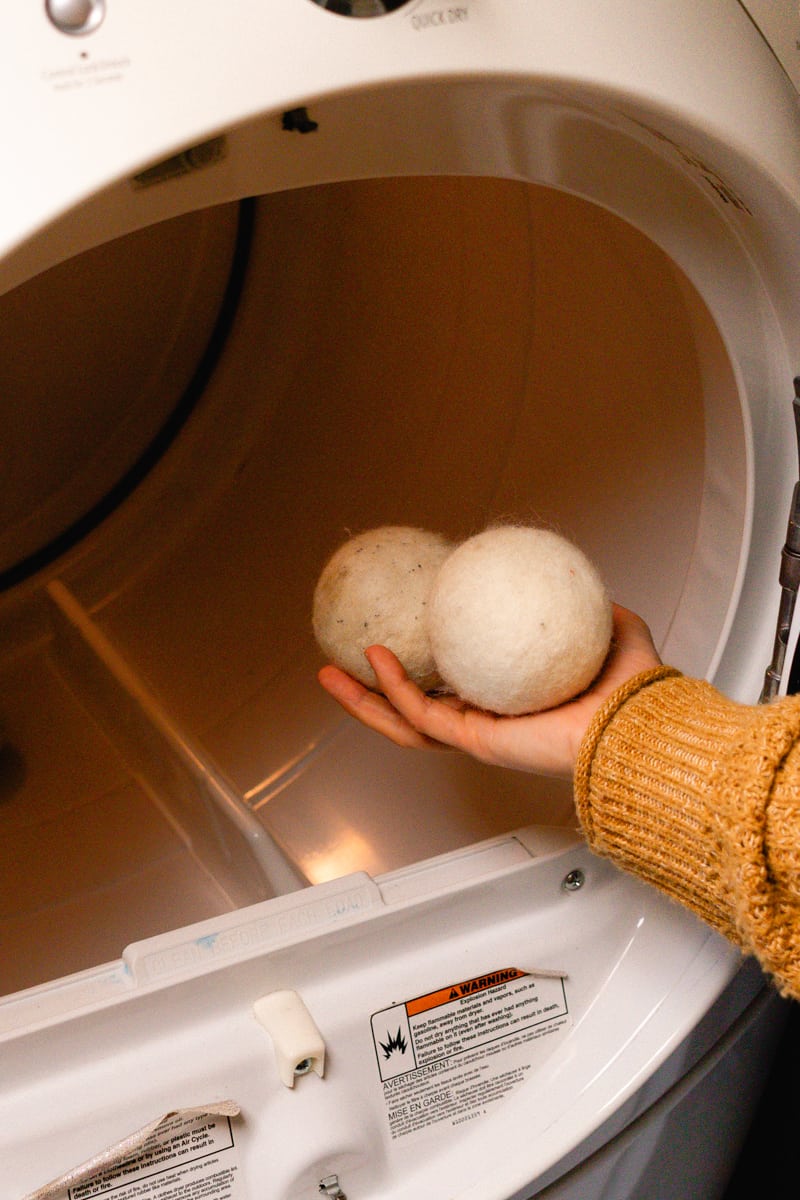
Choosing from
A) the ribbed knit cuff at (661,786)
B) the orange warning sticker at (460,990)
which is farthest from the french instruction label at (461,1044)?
the ribbed knit cuff at (661,786)

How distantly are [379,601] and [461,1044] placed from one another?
0.27 metres

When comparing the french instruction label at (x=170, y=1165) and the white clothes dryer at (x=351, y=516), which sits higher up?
the white clothes dryer at (x=351, y=516)

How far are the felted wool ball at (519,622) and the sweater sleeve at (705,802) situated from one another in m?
0.04

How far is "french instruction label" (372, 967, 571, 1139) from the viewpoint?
57 cm

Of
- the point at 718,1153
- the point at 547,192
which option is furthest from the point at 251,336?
the point at 718,1153

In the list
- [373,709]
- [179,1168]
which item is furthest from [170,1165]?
[373,709]

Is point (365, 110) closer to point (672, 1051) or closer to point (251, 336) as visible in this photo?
point (672, 1051)

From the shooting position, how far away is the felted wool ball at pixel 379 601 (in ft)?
2.17

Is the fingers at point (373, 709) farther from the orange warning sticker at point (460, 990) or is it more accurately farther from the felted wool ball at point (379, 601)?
the orange warning sticker at point (460, 990)

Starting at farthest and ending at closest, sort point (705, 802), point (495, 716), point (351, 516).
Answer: point (351, 516)
point (495, 716)
point (705, 802)

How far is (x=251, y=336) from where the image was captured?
1.16m

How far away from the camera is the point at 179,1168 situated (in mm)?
521

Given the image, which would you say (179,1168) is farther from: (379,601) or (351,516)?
(351,516)

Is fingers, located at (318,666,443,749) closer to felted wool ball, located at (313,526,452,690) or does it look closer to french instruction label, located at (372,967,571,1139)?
felted wool ball, located at (313,526,452,690)
